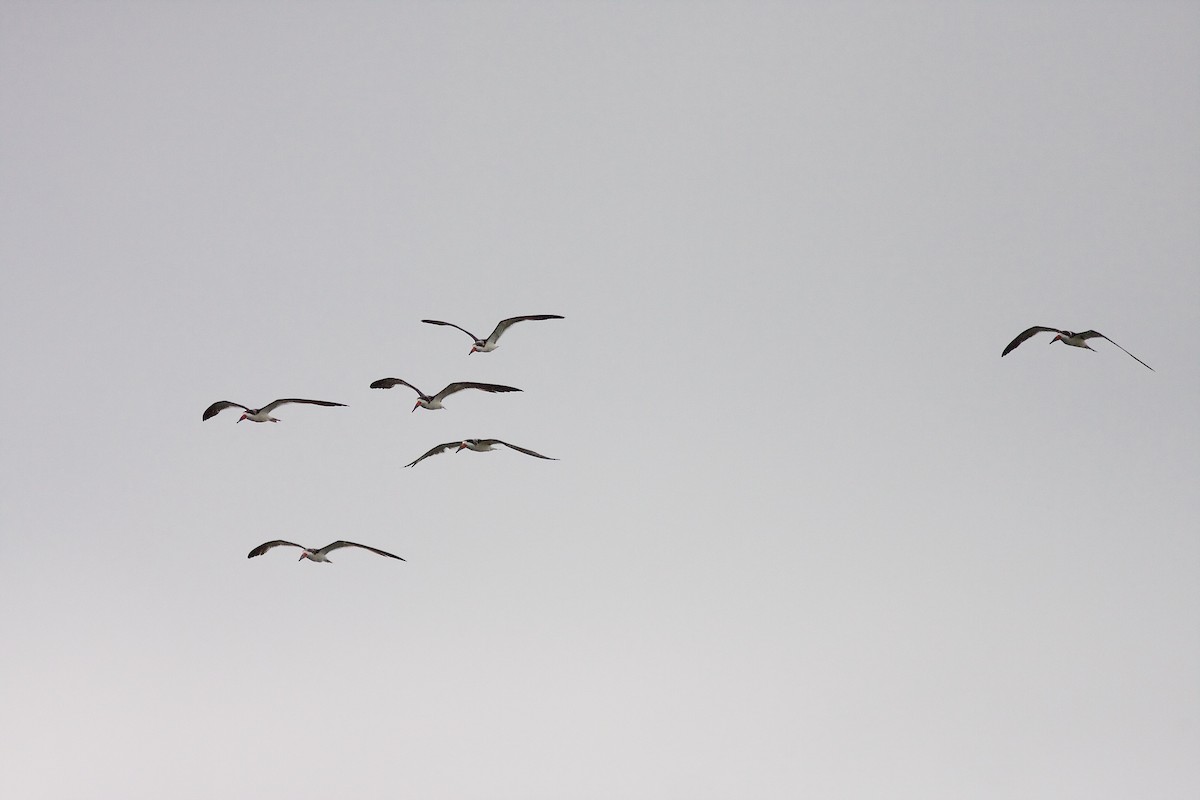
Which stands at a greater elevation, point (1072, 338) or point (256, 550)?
point (1072, 338)

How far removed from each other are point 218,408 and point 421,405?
20.5 feet

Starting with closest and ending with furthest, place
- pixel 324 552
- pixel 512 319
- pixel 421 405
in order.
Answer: pixel 512 319, pixel 421 405, pixel 324 552

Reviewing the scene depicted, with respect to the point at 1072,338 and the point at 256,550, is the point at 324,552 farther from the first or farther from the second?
the point at 1072,338

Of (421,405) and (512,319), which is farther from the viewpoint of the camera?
(421,405)

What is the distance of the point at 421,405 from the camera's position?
41.6 metres

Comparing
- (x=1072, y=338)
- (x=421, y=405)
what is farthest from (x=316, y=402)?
(x=1072, y=338)

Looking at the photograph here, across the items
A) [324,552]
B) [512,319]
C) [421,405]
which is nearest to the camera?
[512,319]

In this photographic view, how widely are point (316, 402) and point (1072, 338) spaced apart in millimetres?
22489

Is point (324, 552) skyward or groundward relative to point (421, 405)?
groundward

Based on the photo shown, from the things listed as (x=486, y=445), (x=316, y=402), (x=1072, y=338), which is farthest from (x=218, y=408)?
(x=1072, y=338)

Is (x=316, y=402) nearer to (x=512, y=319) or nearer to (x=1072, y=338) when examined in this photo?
(x=512, y=319)

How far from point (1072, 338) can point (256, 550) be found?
26.6 m

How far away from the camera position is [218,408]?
4191 centimetres

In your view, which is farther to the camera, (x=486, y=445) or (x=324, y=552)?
(x=324, y=552)
